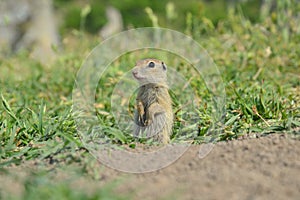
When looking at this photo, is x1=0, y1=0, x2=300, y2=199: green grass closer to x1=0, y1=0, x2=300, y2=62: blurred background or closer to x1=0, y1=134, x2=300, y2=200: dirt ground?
x1=0, y1=0, x2=300, y2=62: blurred background

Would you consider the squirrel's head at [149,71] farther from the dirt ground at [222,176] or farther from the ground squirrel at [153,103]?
the dirt ground at [222,176]

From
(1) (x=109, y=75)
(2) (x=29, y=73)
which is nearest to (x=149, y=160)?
(1) (x=109, y=75)

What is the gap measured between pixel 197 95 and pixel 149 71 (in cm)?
91

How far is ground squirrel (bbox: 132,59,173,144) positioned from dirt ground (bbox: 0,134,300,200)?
0.43 metres

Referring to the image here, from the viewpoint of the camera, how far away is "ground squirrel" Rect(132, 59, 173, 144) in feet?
10.4

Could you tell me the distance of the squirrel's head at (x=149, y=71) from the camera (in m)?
3.17

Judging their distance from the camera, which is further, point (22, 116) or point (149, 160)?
point (22, 116)

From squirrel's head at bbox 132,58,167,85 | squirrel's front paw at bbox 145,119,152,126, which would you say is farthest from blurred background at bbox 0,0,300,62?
squirrel's front paw at bbox 145,119,152,126

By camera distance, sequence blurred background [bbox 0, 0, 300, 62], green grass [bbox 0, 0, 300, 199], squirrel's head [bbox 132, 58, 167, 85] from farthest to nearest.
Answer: blurred background [bbox 0, 0, 300, 62], squirrel's head [bbox 132, 58, 167, 85], green grass [bbox 0, 0, 300, 199]

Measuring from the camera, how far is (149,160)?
2621mm

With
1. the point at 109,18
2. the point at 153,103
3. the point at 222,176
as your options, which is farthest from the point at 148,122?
the point at 109,18

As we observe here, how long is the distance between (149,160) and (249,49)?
2493mm

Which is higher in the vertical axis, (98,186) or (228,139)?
(228,139)

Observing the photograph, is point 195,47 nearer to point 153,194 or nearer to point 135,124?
point 135,124
